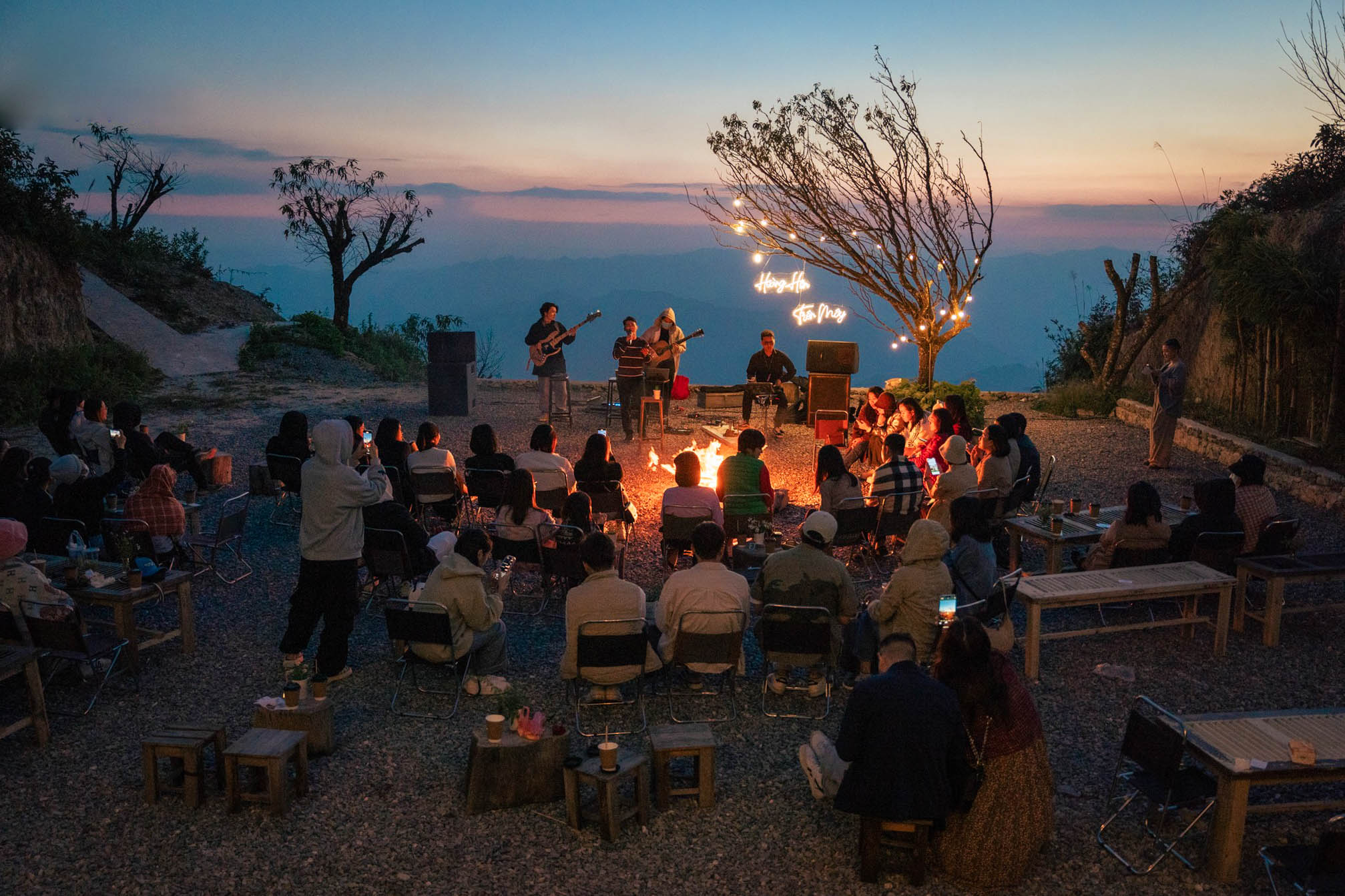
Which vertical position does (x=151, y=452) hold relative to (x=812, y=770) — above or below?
above

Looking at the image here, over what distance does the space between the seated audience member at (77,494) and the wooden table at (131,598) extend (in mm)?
827

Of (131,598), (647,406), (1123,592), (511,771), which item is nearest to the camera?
(511,771)

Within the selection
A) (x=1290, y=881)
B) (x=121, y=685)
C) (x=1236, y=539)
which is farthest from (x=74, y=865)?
(x=1236, y=539)

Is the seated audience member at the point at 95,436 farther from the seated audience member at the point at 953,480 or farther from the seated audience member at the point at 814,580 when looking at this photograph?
the seated audience member at the point at 953,480

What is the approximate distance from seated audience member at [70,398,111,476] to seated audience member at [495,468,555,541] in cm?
458

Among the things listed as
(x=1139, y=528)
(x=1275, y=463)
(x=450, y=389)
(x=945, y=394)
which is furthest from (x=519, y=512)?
(x=945, y=394)

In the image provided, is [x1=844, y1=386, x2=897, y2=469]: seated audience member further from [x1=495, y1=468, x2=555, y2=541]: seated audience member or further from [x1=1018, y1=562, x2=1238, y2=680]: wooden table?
[x1=495, y1=468, x2=555, y2=541]: seated audience member

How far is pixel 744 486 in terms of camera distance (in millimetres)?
8578

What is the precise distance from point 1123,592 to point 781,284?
8.46 metres

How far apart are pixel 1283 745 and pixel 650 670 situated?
3.31 meters

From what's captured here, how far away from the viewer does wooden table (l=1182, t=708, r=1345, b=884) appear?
179 inches

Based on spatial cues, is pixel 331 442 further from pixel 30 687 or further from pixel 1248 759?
pixel 1248 759

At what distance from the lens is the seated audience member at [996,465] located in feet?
29.8

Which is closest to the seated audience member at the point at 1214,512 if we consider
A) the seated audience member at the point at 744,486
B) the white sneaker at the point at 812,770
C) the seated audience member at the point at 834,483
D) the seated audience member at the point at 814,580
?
the seated audience member at the point at 834,483
